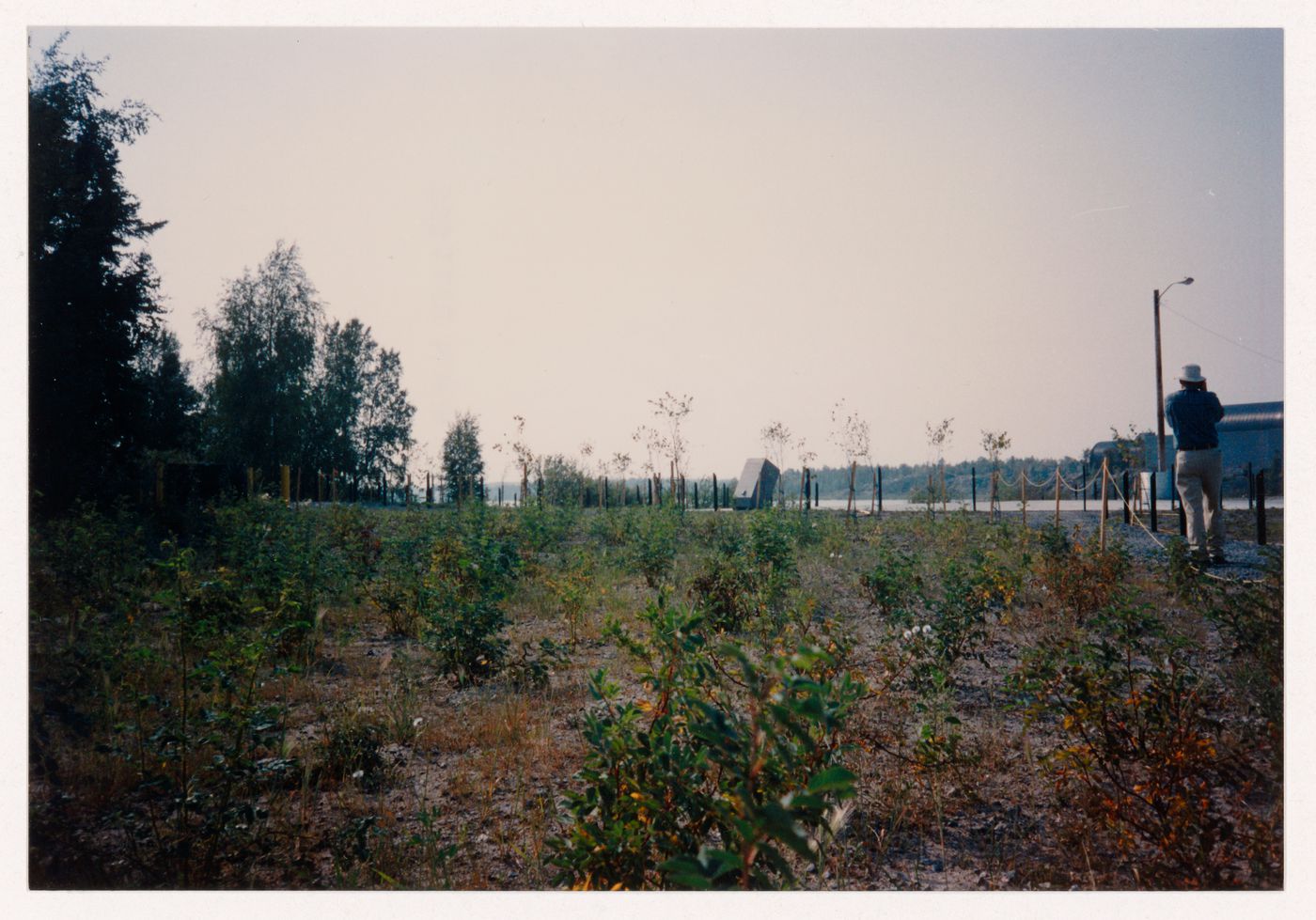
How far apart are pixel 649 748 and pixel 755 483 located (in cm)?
1786

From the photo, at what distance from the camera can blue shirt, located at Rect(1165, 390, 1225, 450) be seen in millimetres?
4477

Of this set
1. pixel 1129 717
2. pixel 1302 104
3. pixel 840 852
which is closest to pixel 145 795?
pixel 840 852

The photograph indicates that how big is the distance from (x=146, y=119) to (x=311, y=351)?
671 inches

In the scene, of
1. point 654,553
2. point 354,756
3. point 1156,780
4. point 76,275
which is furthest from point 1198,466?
point 76,275

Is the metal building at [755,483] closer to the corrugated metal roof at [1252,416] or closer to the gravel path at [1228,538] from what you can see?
the gravel path at [1228,538]

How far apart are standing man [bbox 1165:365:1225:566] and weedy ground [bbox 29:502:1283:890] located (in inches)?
26.3

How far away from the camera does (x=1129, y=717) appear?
246 centimetres

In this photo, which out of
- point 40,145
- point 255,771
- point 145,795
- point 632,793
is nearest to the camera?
point 632,793

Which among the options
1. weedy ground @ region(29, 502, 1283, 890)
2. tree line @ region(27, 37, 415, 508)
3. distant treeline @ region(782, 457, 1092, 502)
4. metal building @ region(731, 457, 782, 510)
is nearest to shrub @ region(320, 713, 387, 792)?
weedy ground @ region(29, 502, 1283, 890)

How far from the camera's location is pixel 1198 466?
5059 mm

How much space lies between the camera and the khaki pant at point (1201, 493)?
16.4 feet

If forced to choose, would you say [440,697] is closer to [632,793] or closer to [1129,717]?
[632,793]

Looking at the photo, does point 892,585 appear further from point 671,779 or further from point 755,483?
point 755,483

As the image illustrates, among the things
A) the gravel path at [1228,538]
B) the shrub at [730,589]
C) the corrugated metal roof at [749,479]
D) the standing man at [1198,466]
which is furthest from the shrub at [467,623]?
the corrugated metal roof at [749,479]
